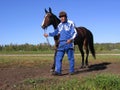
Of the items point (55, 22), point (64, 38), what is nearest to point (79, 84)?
point (64, 38)

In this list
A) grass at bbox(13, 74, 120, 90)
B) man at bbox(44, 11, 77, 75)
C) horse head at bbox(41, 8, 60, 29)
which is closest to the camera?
grass at bbox(13, 74, 120, 90)

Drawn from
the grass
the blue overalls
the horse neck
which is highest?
the horse neck

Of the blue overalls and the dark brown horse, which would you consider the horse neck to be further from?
the blue overalls

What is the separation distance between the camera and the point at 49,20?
15.7 metres

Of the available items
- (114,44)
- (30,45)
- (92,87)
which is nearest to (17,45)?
(30,45)

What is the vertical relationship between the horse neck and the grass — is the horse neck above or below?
above

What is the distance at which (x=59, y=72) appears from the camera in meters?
14.8

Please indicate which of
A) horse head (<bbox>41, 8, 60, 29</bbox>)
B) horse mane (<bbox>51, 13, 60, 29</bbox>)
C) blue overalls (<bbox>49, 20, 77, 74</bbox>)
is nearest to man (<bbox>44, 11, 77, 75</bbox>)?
blue overalls (<bbox>49, 20, 77, 74</bbox>)

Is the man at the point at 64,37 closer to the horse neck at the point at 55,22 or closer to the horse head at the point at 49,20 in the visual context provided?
the horse head at the point at 49,20

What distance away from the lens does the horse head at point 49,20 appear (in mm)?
15461

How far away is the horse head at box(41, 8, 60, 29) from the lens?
50.7 ft

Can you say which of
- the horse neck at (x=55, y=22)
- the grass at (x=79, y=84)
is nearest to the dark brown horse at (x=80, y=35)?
the horse neck at (x=55, y=22)

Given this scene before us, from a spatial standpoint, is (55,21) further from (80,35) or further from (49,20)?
(80,35)

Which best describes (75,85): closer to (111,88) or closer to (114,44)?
(111,88)
